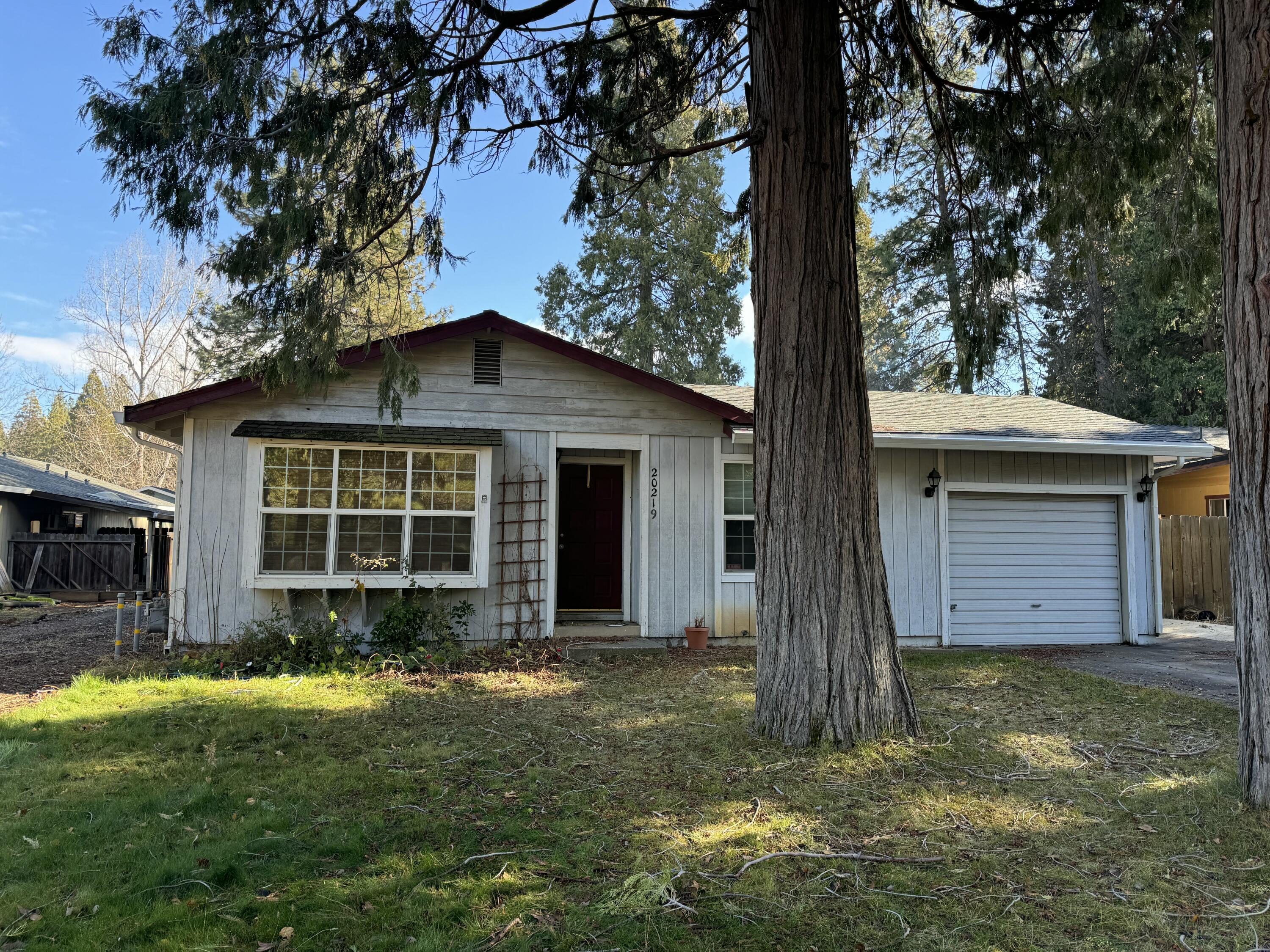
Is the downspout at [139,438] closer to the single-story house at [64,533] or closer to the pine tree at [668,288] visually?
the single-story house at [64,533]

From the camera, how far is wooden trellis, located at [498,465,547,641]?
8.70m

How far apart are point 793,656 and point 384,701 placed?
10.9 feet

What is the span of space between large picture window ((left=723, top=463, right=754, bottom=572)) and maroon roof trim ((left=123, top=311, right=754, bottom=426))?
0.71m

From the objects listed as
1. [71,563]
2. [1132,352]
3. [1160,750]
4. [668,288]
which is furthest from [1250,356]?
[668,288]

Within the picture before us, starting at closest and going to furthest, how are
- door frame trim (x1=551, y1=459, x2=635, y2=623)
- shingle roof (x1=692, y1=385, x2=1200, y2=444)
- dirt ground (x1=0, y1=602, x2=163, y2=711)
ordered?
dirt ground (x1=0, y1=602, x2=163, y2=711), shingle roof (x1=692, y1=385, x2=1200, y2=444), door frame trim (x1=551, y1=459, x2=635, y2=623)

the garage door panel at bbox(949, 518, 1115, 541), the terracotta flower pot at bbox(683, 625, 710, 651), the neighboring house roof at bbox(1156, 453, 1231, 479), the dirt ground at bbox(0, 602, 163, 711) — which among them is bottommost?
the dirt ground at bbox(0, 602, 163, 711)

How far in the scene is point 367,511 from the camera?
8.21m

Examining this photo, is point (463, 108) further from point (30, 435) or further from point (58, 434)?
point (30, 435)

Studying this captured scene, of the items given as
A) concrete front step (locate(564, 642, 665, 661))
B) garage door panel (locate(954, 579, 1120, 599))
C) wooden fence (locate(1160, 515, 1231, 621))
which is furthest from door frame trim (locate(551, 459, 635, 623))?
wooden fence (locate(1160, 515, 1231, 621))

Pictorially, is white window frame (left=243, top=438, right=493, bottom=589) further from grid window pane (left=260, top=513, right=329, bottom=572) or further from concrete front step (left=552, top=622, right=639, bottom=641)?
concrete front step (left=552, top=622, right=639, bottom=641)

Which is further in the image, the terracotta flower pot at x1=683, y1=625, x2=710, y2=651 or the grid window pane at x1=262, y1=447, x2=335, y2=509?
the terracotta flower pot at x1=683, y1=625, x2=710, y2=651

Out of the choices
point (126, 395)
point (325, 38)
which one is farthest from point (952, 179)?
point (126, 395)

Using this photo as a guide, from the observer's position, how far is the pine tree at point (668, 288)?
2314 cm

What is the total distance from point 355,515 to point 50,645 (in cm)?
472
